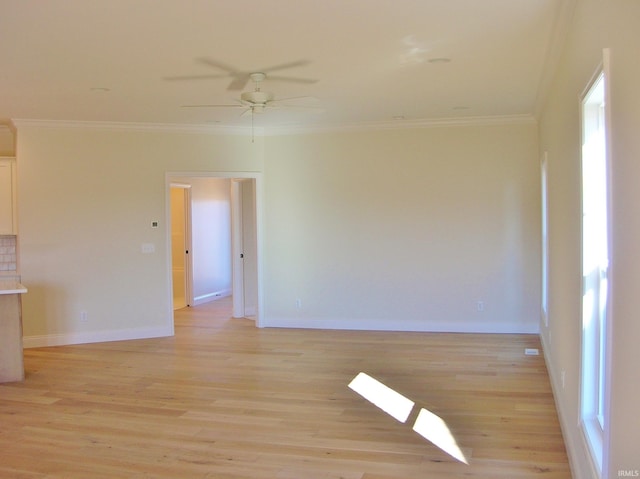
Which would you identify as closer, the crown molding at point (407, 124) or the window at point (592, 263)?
the window at point (592, 263)

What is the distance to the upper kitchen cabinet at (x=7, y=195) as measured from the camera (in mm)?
6617

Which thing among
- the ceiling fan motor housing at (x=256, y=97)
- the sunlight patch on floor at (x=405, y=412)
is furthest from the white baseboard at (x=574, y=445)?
the ceiling fan motor housing at (x=256, y=97)

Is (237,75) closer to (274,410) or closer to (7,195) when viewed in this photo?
(274,410)

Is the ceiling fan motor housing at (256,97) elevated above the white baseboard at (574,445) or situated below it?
above

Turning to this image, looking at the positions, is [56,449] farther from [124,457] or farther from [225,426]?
[225,426]

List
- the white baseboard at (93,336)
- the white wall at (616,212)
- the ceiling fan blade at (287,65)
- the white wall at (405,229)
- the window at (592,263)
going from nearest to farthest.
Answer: the white wall at (616,212), the window at (592,263), the ceiling fan blade at (287,65), the white baseboard at (93,336), the white wall at (405,229)

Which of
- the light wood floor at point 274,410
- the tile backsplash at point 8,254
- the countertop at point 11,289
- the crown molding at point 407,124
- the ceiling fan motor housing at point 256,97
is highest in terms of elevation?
the crown molding at point 407,124

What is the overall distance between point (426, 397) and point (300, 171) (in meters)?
3.79

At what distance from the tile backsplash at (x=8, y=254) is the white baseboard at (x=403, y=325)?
319 centimetres

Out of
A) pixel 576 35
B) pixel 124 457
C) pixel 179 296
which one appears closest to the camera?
pixel 576 35

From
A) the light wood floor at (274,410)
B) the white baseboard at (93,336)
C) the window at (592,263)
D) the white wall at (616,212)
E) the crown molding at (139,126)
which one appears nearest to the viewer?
the white wall at (616,212)

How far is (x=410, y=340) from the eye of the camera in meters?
6.73

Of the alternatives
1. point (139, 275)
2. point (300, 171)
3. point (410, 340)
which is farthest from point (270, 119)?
point (410, 340)

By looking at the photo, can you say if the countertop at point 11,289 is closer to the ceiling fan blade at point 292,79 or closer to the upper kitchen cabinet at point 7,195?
the upper kitchen cabinet at point 7,195
